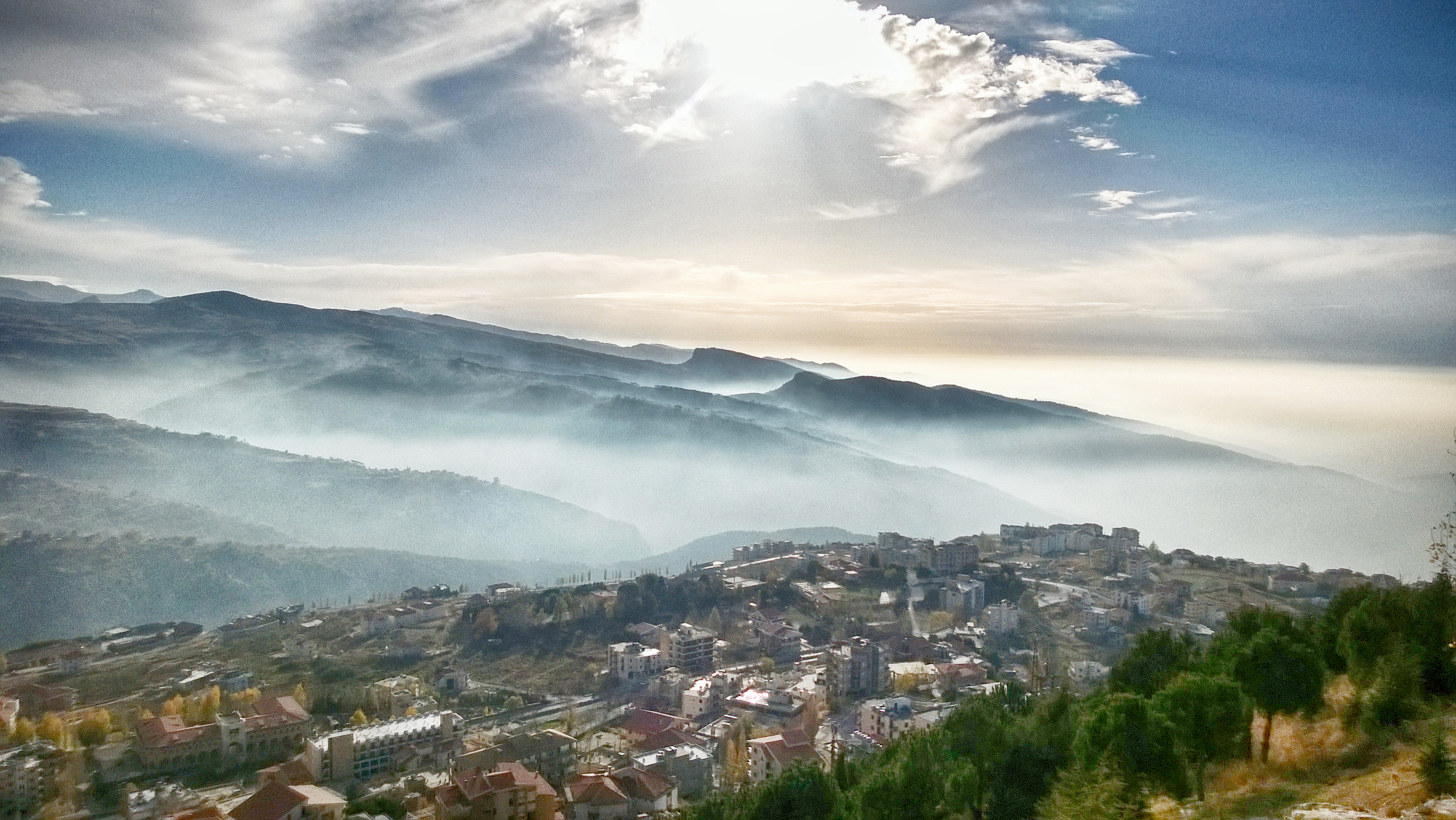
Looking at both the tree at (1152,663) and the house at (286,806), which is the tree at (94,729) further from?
the tree at (1152,663)

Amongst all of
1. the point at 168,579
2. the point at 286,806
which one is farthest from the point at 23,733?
the point at 168,579

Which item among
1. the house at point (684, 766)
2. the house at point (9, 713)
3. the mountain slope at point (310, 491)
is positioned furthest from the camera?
the mountain slope at point (310, 491)

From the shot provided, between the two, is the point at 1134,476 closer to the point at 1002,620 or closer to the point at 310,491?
the point at 1002,620

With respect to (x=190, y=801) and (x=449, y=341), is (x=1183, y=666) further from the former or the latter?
(x=449, y=341)

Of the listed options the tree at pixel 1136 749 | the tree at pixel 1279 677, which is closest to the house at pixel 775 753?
the tree at pixel 1279 677

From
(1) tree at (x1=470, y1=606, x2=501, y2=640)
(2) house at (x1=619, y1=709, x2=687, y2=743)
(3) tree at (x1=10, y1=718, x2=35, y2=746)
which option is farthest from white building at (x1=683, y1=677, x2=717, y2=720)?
(3) tree at (x1=10, y1=718, x2=35, y2=746)

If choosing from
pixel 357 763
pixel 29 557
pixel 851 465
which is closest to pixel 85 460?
pixel 29 557
